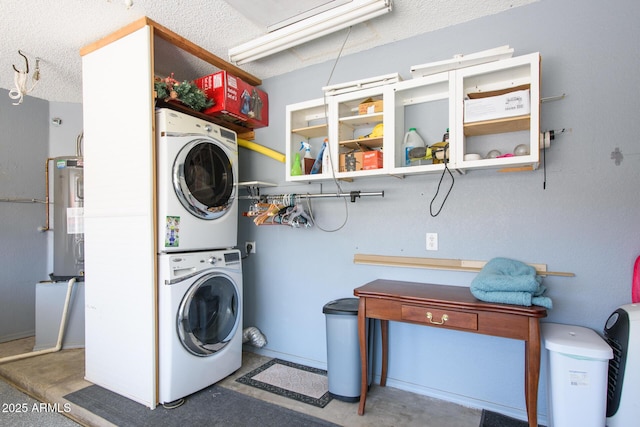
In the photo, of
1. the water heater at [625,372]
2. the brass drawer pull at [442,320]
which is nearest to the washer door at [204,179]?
the brass drawer pull at [442,320]

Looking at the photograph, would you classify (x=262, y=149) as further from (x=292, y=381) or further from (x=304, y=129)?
(x=292, y=381)

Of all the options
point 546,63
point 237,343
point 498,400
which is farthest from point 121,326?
point 546,63

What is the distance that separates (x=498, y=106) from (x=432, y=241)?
906 millimetres

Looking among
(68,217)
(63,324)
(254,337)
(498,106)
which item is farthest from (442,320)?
(68,217)

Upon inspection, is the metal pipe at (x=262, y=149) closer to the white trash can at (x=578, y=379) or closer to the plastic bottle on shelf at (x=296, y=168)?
the plastic bottle on shelf at (x=296, y=168)

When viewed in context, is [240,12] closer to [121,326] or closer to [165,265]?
[165,265]

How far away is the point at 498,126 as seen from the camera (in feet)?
6.40

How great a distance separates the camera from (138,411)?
208 cm

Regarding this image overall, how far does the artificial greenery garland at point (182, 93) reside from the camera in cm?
226

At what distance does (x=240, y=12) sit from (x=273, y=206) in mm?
1297

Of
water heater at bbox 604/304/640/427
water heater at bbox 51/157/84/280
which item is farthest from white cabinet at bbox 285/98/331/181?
water heater at bbox 51/157/84/280

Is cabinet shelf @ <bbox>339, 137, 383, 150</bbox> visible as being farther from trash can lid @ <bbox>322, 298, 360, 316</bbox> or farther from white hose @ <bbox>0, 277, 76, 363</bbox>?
white hose @ <bbox>0, 277, 76, 363</bbox>

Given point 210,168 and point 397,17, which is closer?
point 397,17

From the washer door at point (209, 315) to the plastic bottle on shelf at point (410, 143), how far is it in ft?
4.99
